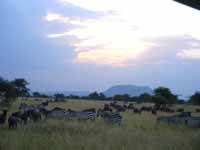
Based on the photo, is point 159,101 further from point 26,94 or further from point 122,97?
point 122,97

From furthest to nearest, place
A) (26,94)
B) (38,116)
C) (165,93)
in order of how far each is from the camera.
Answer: (165,93) < (26,94) < (38,116)

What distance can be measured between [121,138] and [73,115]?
12.1 m

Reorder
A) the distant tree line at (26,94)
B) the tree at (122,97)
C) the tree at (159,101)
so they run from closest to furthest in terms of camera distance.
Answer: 1. the distant tree line at (26,94)
2. the tree at (159,101)
3. the tree at (122,97)

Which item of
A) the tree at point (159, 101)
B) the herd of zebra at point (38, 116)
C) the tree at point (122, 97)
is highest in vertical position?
the tree at point (122, 97)

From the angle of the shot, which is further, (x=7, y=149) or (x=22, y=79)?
(x=22, y=79)

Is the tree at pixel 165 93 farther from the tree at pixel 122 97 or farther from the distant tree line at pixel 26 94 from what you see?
the tree at pixel 122 97

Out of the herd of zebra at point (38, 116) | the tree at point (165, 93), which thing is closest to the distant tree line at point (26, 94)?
the tree at point (165, 93)

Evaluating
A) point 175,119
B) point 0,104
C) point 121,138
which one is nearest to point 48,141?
point 121,138

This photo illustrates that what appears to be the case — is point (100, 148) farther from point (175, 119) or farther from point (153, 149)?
point (175, 119)

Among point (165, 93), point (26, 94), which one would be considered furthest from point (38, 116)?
point (165, 93)

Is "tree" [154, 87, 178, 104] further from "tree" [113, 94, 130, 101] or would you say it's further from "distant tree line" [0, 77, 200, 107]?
"tree" [113, 94, 130, 101]

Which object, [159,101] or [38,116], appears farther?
[159,101]

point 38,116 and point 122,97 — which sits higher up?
point 122,97

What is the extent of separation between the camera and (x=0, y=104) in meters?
36.1
